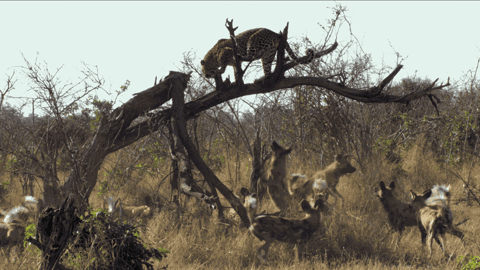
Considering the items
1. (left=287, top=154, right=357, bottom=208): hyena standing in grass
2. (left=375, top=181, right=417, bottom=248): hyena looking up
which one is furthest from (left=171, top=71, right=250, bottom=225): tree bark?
(left=375, top=181, right=417, bottom=248): hyena looking up

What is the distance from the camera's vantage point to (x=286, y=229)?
4.92 meters

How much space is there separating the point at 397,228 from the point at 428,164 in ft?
13.2

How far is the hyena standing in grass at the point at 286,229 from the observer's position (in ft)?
16.1

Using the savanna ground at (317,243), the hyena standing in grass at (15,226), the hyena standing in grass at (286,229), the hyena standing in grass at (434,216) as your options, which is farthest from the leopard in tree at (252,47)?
the hyena standing in grass at (15,226)

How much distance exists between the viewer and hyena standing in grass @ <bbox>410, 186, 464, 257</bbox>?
4.98 metres

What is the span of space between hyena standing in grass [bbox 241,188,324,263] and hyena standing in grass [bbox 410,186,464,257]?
4.59 ft

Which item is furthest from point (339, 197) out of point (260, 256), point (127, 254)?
point (127, 254)

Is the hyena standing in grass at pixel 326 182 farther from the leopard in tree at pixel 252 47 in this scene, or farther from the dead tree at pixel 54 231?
the dead tree at pixel 54 231

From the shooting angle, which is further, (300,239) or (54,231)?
(300,239)

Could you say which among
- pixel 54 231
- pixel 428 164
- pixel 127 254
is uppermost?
pixel 428 164

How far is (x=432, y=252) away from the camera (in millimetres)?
5047

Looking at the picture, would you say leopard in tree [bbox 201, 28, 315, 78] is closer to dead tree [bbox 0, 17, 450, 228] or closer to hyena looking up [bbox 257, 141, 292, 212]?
dead tree [bbox 0, 17, 450, 228]

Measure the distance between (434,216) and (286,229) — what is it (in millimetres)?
1914

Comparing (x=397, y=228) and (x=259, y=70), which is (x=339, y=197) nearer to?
(x=397, y=228)
